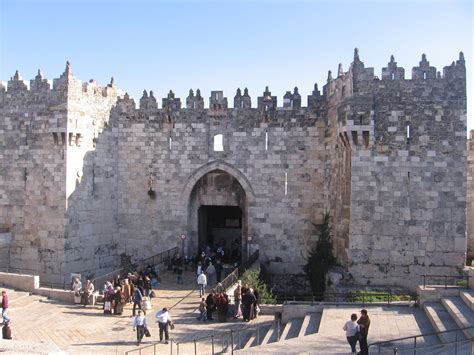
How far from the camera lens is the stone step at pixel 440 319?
45.8ft

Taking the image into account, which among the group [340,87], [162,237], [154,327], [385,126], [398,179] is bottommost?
[154,327]

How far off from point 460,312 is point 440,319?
57 centimetres

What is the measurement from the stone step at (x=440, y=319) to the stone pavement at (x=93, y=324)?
16.8 ft

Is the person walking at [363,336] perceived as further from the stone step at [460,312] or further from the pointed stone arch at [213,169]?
the pointed stone arch at [213,169]

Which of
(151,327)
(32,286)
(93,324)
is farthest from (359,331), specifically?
(32,286)

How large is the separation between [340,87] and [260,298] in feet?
30.9

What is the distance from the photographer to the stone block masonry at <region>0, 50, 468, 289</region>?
21.7m

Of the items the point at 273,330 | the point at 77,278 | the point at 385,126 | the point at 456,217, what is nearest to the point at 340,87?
the point at 385,126

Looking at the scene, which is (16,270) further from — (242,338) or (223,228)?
(242,338)

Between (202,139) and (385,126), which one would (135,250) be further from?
(385,126)

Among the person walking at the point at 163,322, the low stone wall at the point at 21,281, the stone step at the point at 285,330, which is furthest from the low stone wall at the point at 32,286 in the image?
the stone step at the point at 285,330

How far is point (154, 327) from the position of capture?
18.0 m

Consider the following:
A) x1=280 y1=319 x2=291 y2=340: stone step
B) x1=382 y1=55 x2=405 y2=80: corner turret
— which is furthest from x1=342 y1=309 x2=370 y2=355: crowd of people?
x1=382 y1=55 x2=405 y2=80: corner turret

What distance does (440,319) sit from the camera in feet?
51.8
